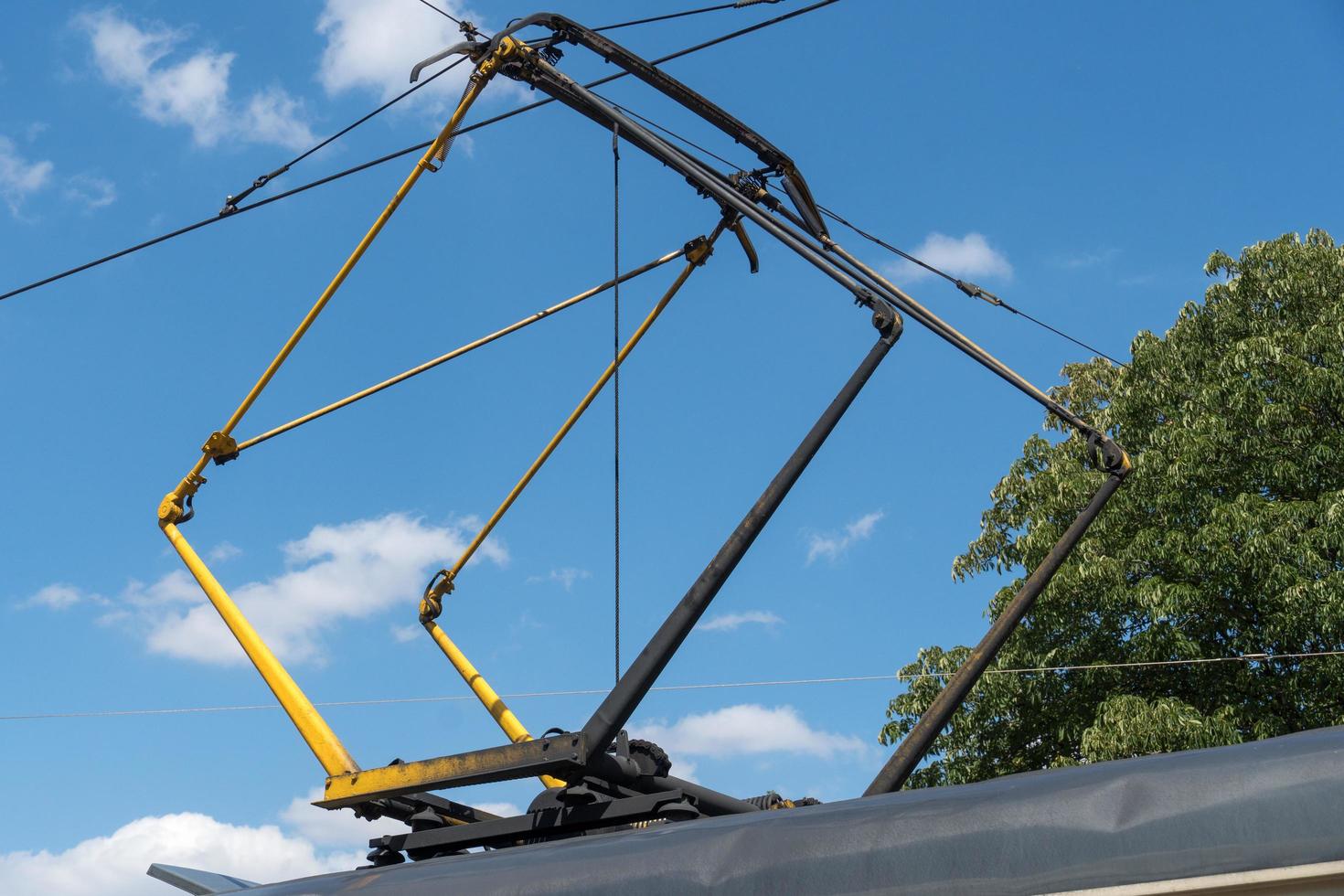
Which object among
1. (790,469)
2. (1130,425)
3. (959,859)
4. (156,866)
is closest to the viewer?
(959,859)

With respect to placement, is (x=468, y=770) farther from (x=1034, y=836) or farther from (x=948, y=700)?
(x=1034, y=836)

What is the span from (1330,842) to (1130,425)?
56.5ft

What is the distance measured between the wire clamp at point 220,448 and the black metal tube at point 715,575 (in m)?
3.02

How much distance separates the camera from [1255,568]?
15898 mm

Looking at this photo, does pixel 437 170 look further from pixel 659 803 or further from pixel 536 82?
pixel 659 803

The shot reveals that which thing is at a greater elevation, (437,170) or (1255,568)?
(1255,568)

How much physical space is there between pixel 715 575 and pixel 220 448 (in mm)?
3115

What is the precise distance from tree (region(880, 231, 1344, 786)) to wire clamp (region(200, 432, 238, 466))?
1149cm

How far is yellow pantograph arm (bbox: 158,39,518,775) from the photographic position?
17.3ft

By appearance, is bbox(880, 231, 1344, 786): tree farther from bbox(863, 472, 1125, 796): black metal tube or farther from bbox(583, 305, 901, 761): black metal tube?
bbox(583, 305, 901, 761): black metal tube

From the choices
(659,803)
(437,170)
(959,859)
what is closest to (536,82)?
(437,170)

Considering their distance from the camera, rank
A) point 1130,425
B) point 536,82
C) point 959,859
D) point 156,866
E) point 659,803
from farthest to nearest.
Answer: point 1130,425 → point 536,82 → point 156,866 → point 659,803 → point 959,859

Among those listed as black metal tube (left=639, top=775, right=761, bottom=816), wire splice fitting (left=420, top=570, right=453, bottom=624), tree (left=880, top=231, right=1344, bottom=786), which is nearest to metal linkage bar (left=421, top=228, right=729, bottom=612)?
wire splice fitting (left=420, top=570, right=453, bottom=624)

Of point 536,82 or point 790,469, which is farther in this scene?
point 536,82
